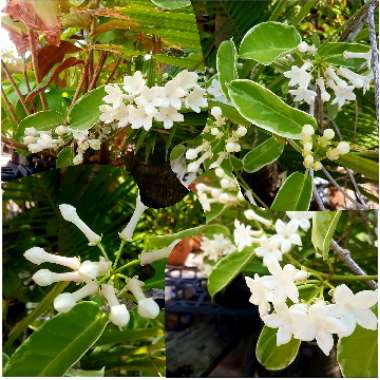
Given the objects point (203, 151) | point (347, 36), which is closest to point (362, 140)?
point (347, 36)

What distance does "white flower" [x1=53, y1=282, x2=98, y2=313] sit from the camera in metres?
0.54

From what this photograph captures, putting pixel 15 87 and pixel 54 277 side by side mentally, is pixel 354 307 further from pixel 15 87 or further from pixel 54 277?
pixel 15 87

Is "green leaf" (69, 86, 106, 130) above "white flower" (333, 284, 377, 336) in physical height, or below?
above

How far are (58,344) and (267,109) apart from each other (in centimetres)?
30

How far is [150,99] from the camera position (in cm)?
63

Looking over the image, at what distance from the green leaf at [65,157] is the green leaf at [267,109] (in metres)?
0.23

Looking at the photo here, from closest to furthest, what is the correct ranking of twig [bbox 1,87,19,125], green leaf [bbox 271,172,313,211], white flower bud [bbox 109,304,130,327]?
white flower bud [bbox 109,304,130,327] < green leaf [bbox 271,172,313,211] < twig [bbox 1,87,19,125]

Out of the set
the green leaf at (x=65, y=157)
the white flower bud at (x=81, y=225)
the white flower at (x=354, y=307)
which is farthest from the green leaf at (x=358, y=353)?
the green leaf at (x=65, y=157)

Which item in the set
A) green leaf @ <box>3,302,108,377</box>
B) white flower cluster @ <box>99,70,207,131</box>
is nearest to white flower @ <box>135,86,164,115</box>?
white flower cluster @ <box>99,70,207,131</box>

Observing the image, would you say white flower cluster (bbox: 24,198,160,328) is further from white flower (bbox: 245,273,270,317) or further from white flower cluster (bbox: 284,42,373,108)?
white flower cluster (bbox: 284,42,373,108)

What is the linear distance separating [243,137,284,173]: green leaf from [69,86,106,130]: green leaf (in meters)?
0.19

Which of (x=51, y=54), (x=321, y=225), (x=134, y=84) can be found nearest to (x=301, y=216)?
(x=321, y=225)

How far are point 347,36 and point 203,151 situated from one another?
261 millimetres

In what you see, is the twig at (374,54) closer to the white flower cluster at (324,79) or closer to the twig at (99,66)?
the white flower cluster at (324,79)
